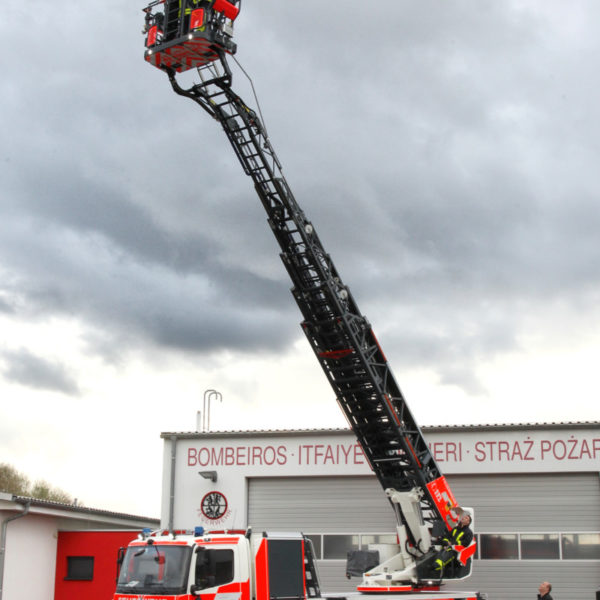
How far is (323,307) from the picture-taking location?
17922mm

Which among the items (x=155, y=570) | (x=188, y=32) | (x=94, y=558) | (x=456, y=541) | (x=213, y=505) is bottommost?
(x=155, y=570)

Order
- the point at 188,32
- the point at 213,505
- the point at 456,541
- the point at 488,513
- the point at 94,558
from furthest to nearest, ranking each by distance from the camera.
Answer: the point at 213,505 → the point at 94,558 → the point at 488,513 → the point at 456,541 → the point at 188,32

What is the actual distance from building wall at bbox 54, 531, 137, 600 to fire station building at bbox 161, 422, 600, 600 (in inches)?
61.9

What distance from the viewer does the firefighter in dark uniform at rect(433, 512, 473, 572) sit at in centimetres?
1762

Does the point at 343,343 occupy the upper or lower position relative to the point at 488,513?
upper

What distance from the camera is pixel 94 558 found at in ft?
80.2

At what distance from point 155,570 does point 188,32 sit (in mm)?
9331

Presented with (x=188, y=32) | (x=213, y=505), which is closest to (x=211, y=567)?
(x=188, y=32)

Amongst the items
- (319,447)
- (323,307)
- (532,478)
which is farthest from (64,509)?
(532,478)

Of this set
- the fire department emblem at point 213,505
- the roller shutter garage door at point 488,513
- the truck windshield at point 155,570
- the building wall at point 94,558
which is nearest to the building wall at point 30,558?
the building wall at point 94,558

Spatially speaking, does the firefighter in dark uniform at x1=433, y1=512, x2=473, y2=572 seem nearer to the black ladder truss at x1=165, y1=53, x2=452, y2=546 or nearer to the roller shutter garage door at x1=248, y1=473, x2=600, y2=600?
the black ladder truss at x1=165, y1=53, x2=452, y2=546

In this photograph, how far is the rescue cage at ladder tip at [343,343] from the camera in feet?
52.4

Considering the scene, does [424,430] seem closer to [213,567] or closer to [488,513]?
[488,513]

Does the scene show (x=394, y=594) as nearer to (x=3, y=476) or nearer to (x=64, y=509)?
(x=64, y=509)
